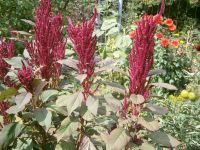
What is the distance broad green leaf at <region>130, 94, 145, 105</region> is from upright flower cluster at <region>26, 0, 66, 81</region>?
47cm

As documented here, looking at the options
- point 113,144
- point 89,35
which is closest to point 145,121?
point 113,144

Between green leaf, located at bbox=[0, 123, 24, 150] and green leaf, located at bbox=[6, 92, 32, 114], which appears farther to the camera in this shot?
green leaf, located at bbox=[0, 123, 24, 150]

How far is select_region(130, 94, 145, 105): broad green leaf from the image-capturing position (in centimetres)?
211

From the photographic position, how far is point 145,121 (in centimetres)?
226

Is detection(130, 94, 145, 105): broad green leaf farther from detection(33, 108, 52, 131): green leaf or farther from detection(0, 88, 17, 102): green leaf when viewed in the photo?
detection(0, 88, 17, 102): green leaf

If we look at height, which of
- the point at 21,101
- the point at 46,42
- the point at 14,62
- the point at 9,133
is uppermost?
the point at 46,42

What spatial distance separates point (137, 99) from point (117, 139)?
0.24m

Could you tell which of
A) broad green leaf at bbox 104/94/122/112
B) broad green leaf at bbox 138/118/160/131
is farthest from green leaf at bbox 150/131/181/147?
broad green leaf at bbox 104/94/122/112

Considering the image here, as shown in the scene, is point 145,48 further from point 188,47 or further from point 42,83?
point 188,47

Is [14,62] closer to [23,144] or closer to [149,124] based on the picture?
[23,144]

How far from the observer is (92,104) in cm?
214

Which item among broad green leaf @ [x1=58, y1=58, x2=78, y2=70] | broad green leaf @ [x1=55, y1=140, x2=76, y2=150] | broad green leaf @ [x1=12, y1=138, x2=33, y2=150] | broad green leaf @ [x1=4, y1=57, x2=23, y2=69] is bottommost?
broad green leaf @ [x1=12, y1=138, x2=33, y2=150]

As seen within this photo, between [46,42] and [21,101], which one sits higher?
[46,42]

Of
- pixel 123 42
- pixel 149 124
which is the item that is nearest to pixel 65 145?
pixel 149 124
